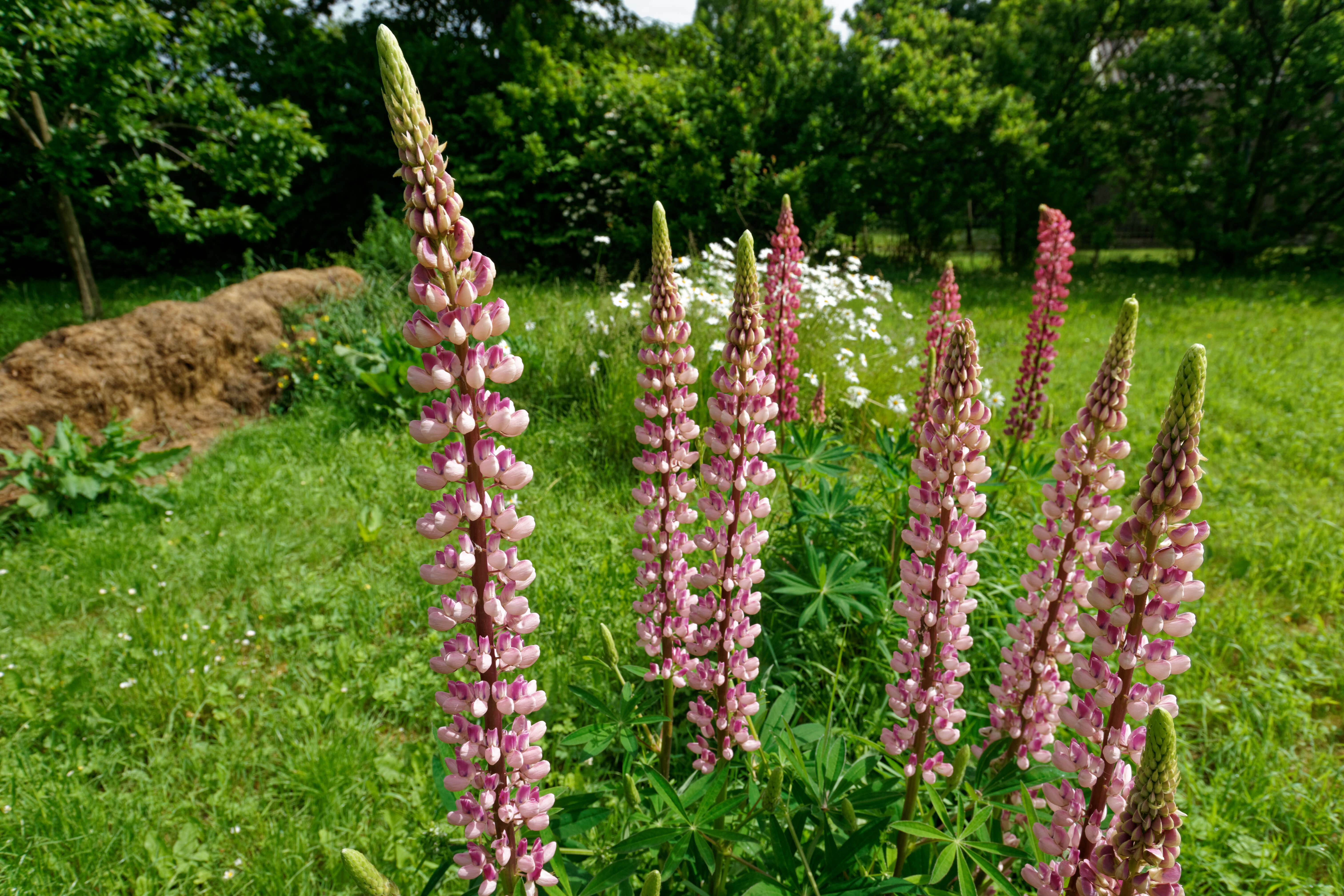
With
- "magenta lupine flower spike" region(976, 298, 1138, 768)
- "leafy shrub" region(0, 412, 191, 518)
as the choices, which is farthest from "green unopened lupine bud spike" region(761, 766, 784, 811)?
"leafy shrub" region(0, 412, 191, 518)

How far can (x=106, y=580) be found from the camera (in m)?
3.54

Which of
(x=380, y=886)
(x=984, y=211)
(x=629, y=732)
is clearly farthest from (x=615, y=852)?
(x=984, y=211)

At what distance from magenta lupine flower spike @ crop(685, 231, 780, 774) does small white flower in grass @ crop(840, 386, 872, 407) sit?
242 cm

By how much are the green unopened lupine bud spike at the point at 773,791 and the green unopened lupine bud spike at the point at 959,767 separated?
0.37 m

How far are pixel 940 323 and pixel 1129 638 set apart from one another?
7.28 feet

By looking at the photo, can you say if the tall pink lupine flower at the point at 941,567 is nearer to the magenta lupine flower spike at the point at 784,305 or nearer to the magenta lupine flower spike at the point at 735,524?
the magenta lupine flower spike at the point at 735,524

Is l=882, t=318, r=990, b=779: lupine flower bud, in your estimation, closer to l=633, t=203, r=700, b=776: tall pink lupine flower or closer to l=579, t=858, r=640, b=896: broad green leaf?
l=633, t=203, r=700, b=776: tall pink lupine flower

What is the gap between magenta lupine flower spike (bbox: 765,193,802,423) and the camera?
2896 millimetres

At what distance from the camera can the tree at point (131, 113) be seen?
6.09 m

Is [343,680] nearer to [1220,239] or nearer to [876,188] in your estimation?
[876,188]

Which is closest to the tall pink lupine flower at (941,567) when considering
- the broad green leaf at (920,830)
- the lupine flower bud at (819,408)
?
the broad green leaf at (920,830)

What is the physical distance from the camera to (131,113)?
22.6 ft

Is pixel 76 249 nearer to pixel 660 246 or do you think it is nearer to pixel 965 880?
pixel 660 246

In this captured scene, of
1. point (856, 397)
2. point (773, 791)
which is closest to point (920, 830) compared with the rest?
point (773, 791)
